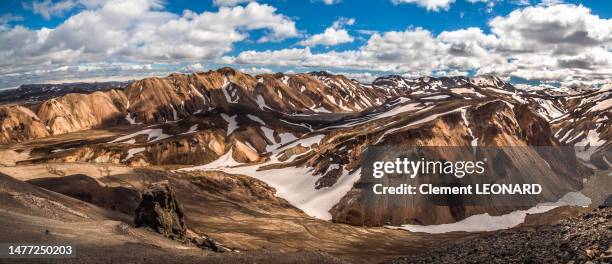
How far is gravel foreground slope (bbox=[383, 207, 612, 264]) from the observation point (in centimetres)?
2833

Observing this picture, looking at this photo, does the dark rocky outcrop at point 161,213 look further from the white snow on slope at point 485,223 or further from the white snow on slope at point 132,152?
the white snow on slope at point 132,152

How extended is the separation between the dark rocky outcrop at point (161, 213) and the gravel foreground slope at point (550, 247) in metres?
23.7

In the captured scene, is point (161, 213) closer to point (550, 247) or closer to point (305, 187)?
point (550, 247)

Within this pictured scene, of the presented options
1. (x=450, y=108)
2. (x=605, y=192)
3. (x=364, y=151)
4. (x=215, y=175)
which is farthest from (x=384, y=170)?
(x=605, y=192)

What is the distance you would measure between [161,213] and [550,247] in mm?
33908

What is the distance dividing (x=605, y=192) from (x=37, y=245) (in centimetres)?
18103

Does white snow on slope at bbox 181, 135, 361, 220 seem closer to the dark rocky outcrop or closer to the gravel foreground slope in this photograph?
the dark rocky outcrop

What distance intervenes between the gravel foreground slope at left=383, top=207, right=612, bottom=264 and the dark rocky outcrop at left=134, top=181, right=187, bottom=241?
23707 mm

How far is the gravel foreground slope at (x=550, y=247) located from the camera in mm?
28328

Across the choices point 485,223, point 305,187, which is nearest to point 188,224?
point 305,187

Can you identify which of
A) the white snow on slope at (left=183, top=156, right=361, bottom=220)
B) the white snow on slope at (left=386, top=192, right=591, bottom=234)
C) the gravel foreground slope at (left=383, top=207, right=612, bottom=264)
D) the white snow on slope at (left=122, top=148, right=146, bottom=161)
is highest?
the white snow on slope at (left=122, top=148, right=146, bottom=161)

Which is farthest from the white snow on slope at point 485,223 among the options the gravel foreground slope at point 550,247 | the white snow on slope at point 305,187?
the gravel foreground slope at point 550,247

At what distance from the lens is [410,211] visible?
12162 cm

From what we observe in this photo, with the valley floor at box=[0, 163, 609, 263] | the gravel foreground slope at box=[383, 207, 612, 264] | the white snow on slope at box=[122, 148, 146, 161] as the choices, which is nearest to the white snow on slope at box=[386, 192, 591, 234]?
the valley floor at box=[0, 163, 609, 263]
